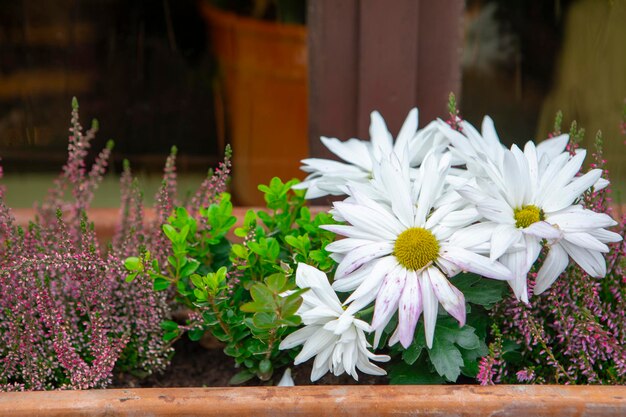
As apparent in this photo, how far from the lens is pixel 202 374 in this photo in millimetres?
1507

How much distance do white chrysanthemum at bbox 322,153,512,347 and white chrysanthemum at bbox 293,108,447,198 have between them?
170 millimetres

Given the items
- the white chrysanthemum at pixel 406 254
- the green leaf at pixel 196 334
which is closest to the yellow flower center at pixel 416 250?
the white chrysanthemum at pixel 406 254

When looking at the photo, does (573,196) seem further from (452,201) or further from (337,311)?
(337,311)

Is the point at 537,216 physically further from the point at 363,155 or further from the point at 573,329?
the point at 363,155

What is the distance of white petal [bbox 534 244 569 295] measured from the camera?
3.83 ft

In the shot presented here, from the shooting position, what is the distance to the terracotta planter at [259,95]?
263 centimetres

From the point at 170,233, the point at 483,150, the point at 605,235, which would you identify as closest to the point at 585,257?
the point at 605,235

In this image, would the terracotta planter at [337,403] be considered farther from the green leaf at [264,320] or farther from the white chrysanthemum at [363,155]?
the white chrysanthemum at [363,155]

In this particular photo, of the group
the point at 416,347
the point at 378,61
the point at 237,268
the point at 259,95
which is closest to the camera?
the point at 416,347

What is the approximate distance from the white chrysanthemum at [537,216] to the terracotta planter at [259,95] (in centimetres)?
153

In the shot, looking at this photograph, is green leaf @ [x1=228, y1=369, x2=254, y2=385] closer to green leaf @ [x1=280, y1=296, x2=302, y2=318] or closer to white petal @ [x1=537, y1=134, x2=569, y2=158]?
green leaf @ [x1=280, y1=296, x2=302, y2=318]

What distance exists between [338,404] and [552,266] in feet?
1.31

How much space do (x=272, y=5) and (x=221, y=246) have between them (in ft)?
4.46

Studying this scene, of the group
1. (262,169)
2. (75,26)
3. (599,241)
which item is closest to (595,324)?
(599,241)
